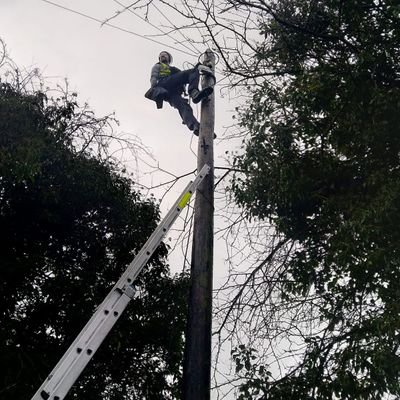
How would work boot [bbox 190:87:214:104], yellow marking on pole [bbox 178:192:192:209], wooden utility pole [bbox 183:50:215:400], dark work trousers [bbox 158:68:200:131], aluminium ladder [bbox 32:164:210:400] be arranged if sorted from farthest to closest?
dark work trousers [bbox 158:68:200:131]
work boot [bbox 190:87:214:104]
yellow marking on pole [bbox 178:192:192:209]
wooden utility pole [bbox 183:50:215:400]
aluminium ladder [bbox 32:164:210:400]

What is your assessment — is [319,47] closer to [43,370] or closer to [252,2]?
[252,2]

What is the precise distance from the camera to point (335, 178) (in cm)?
586

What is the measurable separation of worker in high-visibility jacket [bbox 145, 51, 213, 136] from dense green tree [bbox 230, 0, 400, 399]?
75 centimetres

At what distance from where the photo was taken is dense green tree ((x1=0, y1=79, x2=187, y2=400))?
19.4 feet

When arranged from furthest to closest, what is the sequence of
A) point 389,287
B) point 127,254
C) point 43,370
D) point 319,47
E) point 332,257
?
1. point 127,254
2. point 319,47
3. point 43,370
4. point 332,257
5. point 389,287

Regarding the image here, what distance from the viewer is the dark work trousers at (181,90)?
6.43 m

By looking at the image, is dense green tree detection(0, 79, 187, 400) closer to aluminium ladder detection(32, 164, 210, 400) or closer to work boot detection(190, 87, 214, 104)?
work boot detection(190, 87, 214, 104)

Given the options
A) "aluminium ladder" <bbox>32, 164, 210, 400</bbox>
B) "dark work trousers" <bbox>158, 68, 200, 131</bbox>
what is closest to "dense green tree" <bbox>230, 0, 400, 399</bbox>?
"dark work trousers" <bbox>158, 68, 200, 131</bbox>

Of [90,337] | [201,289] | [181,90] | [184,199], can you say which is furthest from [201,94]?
[90,337]

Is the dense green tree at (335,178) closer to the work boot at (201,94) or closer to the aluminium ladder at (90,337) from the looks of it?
the work boot at (201,94)

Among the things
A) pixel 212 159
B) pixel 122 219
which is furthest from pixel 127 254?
pixel 212 159

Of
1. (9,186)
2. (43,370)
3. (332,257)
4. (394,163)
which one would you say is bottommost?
(43,370)

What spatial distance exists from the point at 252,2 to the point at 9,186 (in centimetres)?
366

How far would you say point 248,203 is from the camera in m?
6.32
